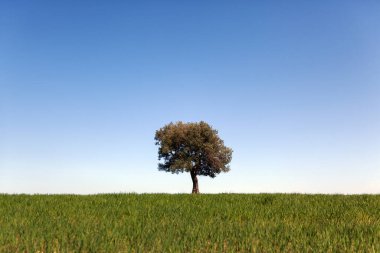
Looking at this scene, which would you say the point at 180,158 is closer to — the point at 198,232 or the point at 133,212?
the point at 133,212

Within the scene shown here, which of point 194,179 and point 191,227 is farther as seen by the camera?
point 194,179

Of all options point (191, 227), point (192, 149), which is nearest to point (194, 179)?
point (192, 149)

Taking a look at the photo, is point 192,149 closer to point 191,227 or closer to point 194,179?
point 194,179

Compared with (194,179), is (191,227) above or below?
below

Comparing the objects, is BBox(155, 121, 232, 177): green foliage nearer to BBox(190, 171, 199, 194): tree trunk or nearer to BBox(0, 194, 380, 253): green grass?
BBox(190, 171, 199, 194): tree trunk

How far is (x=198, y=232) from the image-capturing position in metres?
10.7

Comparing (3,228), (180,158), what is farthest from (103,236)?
(180,158)

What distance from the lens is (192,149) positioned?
2226 inches

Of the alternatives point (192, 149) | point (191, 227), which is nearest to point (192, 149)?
point (192, 149)

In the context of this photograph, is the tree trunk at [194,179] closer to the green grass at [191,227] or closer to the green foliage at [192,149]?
the green foliage at [192,149]

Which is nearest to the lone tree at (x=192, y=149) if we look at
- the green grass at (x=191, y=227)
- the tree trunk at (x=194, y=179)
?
the tree trunk at (x=194, y=179)

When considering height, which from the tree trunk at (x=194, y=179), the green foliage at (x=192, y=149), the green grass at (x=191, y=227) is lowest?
the green grass at (x=191, y=227)

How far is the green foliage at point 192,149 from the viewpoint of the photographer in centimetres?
5581

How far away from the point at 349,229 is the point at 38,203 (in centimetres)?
1349
